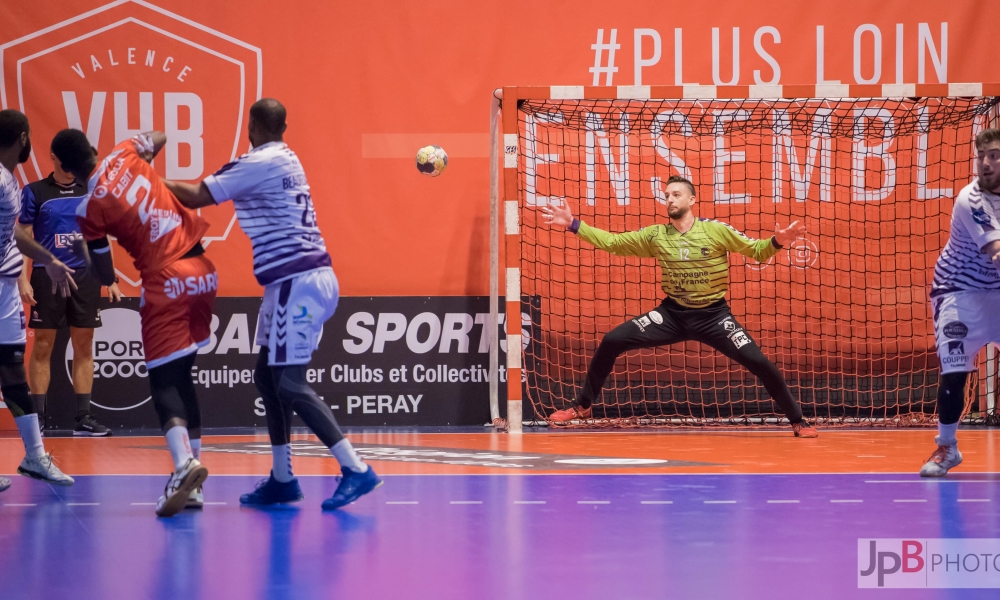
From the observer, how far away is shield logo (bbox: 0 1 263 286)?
8.87 meters

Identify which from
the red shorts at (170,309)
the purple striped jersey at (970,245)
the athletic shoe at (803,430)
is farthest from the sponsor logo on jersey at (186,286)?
the athletic shoe at (803,430)

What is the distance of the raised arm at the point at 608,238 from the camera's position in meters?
7.95

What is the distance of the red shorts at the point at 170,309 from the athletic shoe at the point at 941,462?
382 cm

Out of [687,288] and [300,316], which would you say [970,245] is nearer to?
[687,288]

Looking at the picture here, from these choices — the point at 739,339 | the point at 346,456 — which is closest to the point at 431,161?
the point at 739,339

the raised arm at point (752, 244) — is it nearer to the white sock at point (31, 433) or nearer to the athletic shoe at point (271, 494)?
the athletic shoe at point (271, 494)

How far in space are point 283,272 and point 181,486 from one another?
1008mm

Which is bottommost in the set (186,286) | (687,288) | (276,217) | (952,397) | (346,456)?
(346,456)

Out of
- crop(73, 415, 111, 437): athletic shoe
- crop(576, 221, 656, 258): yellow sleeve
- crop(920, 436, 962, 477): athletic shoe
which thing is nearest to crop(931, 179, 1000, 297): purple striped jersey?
crop(920, 436, 962, 477): athletic shoe

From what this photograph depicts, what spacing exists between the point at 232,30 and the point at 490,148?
258cm

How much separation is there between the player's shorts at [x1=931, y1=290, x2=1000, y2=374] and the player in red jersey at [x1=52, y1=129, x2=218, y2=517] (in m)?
3.80

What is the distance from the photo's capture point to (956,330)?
5.33 metres

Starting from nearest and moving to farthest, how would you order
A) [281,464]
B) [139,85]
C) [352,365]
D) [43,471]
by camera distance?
1. [281,464]
2. [43,471]
3. [352,365]
4. [139,85]

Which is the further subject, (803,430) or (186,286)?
(803,430)
